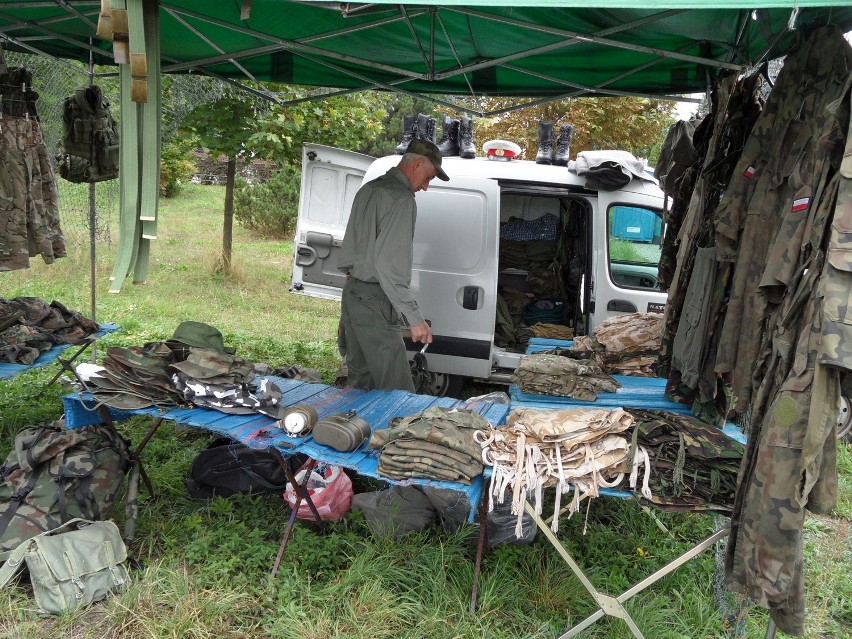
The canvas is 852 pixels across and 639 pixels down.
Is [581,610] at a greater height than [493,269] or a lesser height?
lesser

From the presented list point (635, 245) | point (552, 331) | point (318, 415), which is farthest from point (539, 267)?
point (318, 415)

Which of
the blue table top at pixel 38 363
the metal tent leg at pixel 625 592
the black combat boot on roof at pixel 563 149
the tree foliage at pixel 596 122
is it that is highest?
the tree foliage at pixel 596 122

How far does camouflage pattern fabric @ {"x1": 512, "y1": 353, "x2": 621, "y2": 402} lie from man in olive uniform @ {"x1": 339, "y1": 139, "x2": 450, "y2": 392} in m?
0.69

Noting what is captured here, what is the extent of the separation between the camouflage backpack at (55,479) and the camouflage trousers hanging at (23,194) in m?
2.04

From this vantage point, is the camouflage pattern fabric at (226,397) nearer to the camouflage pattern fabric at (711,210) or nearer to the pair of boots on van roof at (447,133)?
the camouflage pattern fabric at (711,210)

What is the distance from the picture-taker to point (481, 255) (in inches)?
218

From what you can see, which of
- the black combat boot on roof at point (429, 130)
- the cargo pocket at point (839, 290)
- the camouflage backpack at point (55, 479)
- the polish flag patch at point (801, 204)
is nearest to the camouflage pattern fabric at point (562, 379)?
the polish flag patch at point (801, 204)

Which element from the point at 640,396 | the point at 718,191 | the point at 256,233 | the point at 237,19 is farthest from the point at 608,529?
the point at 256,233

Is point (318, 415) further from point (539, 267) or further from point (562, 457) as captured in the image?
point (539, 267)

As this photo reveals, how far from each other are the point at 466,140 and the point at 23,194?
373 cm

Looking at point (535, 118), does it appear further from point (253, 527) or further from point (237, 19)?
point (253, 527)

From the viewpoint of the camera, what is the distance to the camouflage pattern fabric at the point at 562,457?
2.76 metres

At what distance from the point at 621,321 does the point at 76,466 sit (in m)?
3.58

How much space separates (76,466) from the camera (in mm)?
3467
